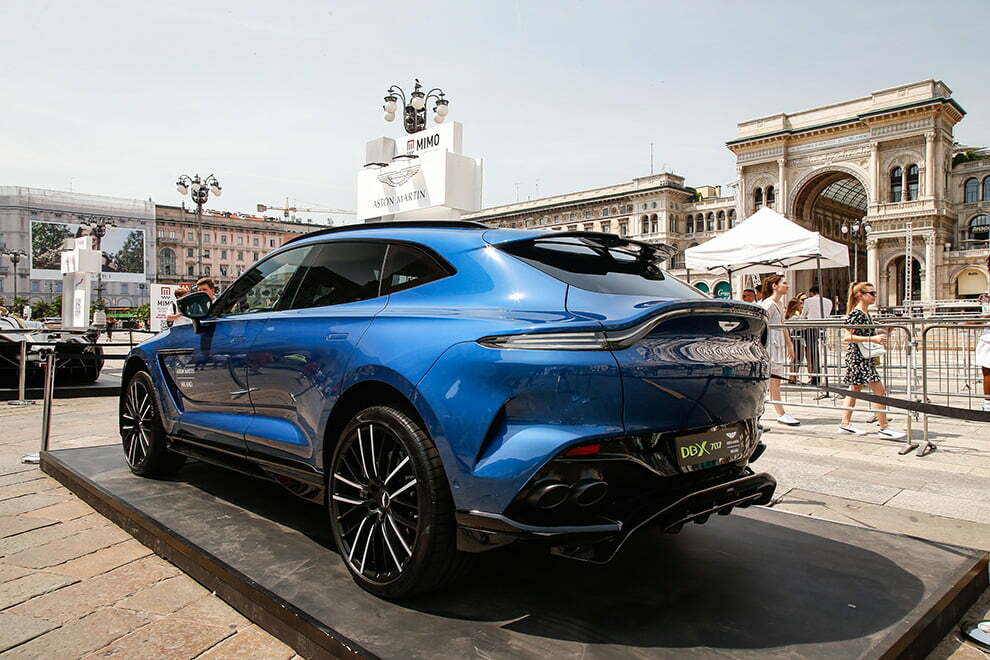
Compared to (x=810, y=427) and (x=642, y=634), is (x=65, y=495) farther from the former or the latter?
(x=810, y=427)

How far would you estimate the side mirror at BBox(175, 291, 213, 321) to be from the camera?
3939 mm

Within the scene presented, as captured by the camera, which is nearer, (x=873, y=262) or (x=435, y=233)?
(x=435, y=233)

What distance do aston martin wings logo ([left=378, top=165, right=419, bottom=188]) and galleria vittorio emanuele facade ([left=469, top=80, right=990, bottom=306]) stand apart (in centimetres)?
4294

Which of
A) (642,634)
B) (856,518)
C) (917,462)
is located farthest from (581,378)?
(917,462)

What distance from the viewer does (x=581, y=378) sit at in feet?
7.22

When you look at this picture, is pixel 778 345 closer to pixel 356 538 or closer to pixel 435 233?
pixel 435 233

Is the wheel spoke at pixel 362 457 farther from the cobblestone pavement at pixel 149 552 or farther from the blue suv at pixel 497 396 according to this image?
the cobblestone pavement at pixel 149 552

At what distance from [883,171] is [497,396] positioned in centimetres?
7867

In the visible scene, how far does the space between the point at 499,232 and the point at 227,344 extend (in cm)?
182

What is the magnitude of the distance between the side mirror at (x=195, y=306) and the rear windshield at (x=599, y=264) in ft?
7.23

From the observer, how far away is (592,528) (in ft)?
7.22

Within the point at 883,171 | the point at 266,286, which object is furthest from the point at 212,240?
the point at 266,286

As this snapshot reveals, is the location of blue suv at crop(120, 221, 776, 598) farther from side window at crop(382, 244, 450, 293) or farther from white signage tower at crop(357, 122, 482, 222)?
white signage tower at crop(357, 122, 482, 222)

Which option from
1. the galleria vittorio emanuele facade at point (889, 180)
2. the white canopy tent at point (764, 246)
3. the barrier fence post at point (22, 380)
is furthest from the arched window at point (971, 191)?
the barrier fence post at point (22, 380)
